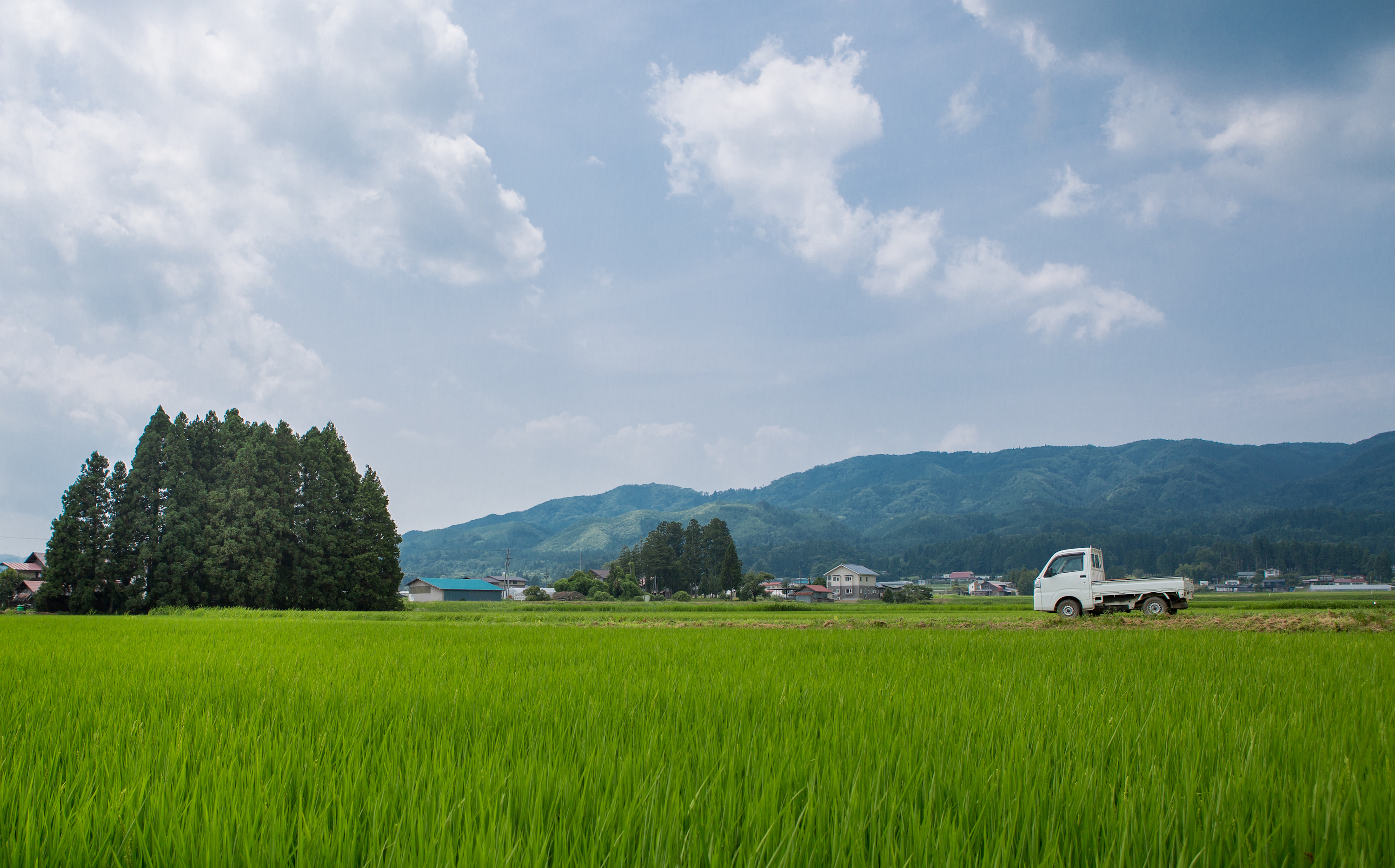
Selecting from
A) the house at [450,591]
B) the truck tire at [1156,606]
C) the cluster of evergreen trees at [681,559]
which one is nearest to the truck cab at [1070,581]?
the truck tire at [1156,606]

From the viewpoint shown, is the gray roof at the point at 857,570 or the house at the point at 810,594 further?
the gray roof at the point at 857,570

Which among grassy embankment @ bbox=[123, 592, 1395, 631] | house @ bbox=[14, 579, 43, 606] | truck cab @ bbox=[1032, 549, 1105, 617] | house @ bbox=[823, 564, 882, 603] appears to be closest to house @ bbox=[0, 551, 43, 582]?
house @ bbox=[14, 579, 43, 606]

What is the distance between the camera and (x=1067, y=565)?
2259 centimetres

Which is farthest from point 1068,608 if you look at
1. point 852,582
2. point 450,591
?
point 852,582

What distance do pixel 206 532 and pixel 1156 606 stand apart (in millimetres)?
49084

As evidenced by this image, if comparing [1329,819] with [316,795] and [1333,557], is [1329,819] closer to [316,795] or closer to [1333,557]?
[316,795]

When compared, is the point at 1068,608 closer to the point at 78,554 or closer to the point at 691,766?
the point at 691,766

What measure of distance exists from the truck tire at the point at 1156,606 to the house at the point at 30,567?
99.0 m

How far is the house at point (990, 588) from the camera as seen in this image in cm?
14462

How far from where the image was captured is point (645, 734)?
289cm

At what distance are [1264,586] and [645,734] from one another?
6932 inches

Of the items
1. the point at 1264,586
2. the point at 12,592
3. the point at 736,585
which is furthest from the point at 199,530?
the point at 1264,586

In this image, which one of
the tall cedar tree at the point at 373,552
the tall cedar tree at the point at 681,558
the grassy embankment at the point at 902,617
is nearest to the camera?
the grassy embankment at the point at 902,617

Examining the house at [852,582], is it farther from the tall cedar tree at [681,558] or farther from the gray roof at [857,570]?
the tall cedar tree at [681,558]
